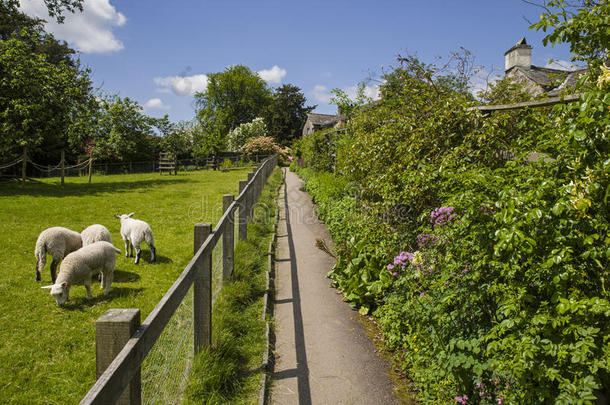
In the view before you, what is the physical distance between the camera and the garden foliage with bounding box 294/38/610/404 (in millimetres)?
2068

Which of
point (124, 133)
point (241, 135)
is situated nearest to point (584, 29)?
point (124, 133)

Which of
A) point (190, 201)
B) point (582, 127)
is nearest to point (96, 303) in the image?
point (582, 127)

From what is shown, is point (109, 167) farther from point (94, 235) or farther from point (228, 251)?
point (228, 251)

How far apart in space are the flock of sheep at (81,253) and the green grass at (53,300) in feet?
0.88

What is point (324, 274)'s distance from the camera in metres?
6.82

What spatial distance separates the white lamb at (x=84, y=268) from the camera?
5055mm

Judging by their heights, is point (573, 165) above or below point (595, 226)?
above

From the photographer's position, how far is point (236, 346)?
3.90 m

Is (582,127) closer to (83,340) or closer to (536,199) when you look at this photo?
(536,199)

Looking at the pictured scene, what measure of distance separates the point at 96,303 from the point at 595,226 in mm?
5843

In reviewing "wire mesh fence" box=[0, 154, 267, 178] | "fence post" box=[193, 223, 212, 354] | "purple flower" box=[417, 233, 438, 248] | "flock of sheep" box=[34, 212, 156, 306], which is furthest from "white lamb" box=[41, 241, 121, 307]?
"wire mesh fence" box=[0, 154, 267, 178]

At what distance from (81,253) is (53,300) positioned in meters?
0.84

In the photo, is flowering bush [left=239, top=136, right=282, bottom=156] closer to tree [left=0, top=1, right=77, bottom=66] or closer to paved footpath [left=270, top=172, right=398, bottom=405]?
tree [left=0, top=1, right=77, bottom=66]

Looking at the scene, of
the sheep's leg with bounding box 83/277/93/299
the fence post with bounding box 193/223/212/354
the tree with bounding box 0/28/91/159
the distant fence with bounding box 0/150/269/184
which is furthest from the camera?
the distant fence with bounding box 0/150/269/184
